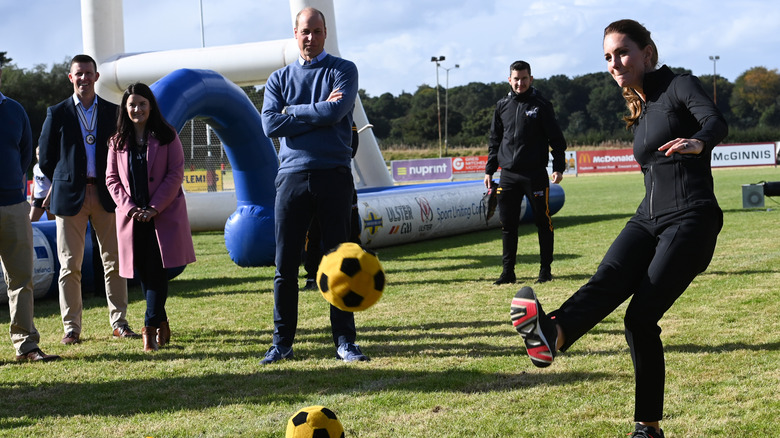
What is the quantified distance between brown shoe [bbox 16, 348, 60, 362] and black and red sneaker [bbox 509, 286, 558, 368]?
11.3 feet

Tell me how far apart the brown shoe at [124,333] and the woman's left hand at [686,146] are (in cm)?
427

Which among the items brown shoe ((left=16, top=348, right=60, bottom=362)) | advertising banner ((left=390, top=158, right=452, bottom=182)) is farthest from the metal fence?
advertising banner ((left=390, top=158, right=452, bottom=182))

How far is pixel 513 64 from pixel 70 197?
4.16m

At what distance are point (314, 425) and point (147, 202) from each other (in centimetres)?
288

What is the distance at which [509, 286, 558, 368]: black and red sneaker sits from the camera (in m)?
2.97

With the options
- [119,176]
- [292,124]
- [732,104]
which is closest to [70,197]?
[119,176]

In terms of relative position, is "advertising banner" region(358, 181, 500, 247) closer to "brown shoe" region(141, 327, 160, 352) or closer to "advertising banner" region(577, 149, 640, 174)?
"brown shoe" region(141, 327, 160, 352)

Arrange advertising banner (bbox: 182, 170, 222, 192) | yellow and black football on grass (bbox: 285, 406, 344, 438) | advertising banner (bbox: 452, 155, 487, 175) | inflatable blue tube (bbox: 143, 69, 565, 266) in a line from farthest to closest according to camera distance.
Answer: advertising banner (bbox: 452, 155, 487, 175) → advertising banner (bbox: 182, 170, 222, 192) → inflatable blue tube (bbox: 143, 69, 565, 266) → yellow and black football on grass (bbox: 285, 406, 344, 438)

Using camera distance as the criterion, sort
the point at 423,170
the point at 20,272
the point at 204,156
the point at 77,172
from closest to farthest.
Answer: the point at 20,272
the point at 77,172
the point at 204,156
the point at 423,170

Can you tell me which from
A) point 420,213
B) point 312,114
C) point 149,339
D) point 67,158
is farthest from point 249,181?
point 312,114

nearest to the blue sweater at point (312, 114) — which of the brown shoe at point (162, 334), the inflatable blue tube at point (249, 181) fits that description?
the brown shoe at point (162, 334)

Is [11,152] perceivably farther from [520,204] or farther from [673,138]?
[520,204]

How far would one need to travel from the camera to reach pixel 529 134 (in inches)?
299

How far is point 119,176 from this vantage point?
5477 mm
